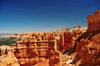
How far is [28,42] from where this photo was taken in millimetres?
18812

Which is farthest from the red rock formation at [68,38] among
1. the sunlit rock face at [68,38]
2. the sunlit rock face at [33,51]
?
the sunlit rock face at [33,51]

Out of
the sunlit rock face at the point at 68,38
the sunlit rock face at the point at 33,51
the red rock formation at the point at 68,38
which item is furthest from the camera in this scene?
the red rock formation at the point at 68,38

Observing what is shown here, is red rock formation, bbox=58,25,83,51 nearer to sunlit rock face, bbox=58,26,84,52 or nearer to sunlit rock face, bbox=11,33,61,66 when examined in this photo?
sunlit rock face, bbox=58,26,84,52

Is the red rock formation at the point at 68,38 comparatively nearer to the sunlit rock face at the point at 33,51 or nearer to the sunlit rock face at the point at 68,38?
the sunlit rock face at the point at 68,38

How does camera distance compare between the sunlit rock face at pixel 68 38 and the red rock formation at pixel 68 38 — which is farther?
the red rock formation at pixel 68 38

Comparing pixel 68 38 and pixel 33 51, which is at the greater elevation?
pixel 68 38

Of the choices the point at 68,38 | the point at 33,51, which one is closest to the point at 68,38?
the point at 68,38

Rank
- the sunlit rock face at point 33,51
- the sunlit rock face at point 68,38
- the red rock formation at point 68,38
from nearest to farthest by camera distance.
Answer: the sunlit rock face at point 33,51 → the sunlit rock face at point 68,38 → the red rock formation at point 68,38

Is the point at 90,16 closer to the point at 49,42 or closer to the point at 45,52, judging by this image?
the point at 49,42

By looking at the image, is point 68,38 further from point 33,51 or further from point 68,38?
point 33,51

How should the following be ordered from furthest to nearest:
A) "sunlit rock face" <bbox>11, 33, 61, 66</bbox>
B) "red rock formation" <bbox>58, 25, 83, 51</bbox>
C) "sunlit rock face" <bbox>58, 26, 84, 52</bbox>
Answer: "red rock formation" <bbox>58, 25, 83, 51</bbox>, "sunlit rock face" <bbox>58, 26, 84, 52</bbox>, "sunlit rock face" <bbox>11, 33, 61, 66</bbox>

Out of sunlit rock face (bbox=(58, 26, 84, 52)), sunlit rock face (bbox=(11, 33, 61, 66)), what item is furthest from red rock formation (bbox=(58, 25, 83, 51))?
sunlit rock face (bbox=(11, 33, 61, 66))

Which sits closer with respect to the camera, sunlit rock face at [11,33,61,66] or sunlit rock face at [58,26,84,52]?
sunlit rock face at [11,33,61,66]

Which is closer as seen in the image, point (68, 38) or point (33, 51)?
point (33, 51)
